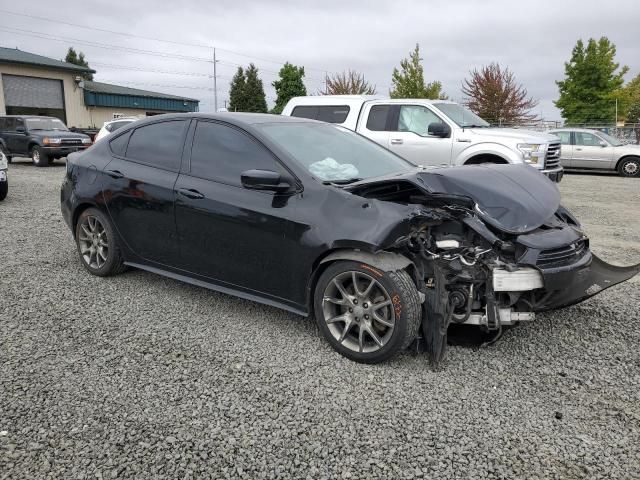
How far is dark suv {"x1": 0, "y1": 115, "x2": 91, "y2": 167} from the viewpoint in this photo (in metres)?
17.6

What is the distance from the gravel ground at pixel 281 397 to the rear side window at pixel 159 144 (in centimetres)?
118

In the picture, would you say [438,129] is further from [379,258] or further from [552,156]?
[379,258]

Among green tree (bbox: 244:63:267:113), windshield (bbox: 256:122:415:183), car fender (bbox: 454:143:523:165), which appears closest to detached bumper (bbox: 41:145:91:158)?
car fender (bbox: 454:143:523:165)

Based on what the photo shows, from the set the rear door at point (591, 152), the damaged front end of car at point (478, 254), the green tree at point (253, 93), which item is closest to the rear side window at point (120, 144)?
the damaged front end of car at point (478, 254)

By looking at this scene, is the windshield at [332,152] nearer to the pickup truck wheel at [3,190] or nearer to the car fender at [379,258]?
the car fender at [379,258]

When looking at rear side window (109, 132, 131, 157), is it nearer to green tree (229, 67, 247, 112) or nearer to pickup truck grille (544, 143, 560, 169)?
pickup truck grille (544, 143, 560, 169)

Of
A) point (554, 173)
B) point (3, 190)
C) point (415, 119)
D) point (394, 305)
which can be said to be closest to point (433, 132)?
point (415, 119)

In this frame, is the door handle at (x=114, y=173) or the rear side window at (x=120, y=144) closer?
the door handle at (x=114, y=173)

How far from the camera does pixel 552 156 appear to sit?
9852mm

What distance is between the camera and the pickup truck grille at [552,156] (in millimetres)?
9602

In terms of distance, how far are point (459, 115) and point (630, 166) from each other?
9614 millimetres

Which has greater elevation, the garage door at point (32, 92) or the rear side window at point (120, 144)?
the garage door at point (32, 92)

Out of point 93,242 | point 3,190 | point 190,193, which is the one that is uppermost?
point 190,193

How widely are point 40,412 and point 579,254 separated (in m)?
3.41
